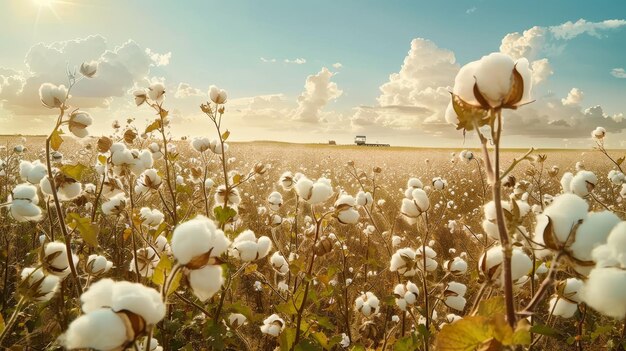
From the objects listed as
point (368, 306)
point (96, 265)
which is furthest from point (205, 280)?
point (368, 306)

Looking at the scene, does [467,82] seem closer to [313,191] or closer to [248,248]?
[313,191]

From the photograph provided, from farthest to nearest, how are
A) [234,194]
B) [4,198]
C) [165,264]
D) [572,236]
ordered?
[4,198] → [234,194] → [165,264] → [572,236]

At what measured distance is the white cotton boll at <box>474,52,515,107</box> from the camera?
952 millimetres

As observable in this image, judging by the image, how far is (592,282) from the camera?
85 centimetres

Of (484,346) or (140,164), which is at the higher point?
(140,164)

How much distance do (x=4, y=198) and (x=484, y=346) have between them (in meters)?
7.29

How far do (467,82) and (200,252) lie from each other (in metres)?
0.85

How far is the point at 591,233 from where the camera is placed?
2.86 ft

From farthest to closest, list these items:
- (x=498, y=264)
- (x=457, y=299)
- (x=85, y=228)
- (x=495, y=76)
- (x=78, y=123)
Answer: (x=457, y=299) → (x=78, y=123) → (x=85, y=228) → (x=498, y=264) → (x=495, y=76)

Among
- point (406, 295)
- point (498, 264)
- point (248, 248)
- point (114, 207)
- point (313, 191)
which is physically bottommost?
point (406, 295)

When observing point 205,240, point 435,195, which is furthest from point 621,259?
point 435,195

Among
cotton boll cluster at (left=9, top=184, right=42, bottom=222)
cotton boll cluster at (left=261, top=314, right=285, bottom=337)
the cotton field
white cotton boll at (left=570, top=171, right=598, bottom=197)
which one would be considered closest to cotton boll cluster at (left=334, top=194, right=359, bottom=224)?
the cotton field

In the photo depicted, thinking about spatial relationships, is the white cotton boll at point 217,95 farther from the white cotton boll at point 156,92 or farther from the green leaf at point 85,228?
the green leaf at point 85,228

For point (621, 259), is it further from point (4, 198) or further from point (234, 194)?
point (4, 198)
